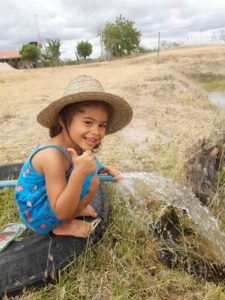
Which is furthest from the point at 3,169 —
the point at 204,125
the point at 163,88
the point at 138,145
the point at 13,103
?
the point at 163,88

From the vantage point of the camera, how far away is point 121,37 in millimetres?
48125

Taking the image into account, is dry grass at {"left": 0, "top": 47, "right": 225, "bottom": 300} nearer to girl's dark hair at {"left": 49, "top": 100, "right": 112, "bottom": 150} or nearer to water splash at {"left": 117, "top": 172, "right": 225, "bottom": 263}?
water splash at {"left": 117, "top": 172, "right": 225, "bottom": 263}

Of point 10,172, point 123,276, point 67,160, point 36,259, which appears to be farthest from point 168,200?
point 10,172

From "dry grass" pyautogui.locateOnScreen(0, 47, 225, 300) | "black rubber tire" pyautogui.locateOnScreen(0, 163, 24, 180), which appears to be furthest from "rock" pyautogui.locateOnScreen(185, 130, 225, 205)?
"black rubber tire" pyautogui.locateOnScreen(0, 163, 24, 180)

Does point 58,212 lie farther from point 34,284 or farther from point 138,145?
point 138,145

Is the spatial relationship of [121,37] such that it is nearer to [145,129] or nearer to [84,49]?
[84,49]

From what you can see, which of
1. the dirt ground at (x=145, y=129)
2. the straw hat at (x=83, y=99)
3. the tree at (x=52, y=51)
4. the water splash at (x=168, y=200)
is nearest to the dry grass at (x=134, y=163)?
the dirt ground at (x=145, y=129)

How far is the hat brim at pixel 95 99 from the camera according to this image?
2.18 meters

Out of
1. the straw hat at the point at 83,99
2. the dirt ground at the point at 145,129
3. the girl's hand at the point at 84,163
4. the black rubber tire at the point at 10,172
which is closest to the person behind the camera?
the girl's hand at the point at 84,163

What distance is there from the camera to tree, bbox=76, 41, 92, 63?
52844 millimetres

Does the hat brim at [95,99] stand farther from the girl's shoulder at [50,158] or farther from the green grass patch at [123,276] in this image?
the green grass patch at [123,276]

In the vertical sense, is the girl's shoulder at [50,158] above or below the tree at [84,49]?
above

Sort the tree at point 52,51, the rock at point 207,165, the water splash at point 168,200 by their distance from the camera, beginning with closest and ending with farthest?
the water splash at point 168,200, the rock at point 207,165, the tree at point 52,51

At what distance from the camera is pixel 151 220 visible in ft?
9.51
